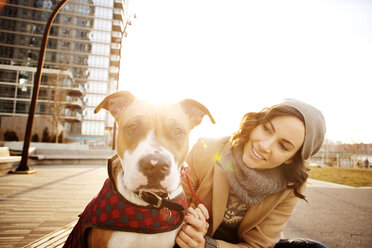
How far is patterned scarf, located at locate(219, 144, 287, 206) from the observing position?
220cm

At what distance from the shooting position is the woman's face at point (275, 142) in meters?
2.11

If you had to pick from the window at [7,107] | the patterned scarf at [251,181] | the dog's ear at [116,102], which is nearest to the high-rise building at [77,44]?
the window at [7,107]

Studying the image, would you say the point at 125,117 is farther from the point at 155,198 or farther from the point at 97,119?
the point at 97,119

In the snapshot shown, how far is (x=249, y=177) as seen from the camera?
2215mm

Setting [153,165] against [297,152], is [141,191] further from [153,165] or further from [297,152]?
[297,152]

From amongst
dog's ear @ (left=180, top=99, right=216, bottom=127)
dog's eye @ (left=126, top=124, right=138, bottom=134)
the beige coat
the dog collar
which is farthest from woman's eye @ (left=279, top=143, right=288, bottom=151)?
dog's eye @ (left=126, top=124, right=138, bottom=134)

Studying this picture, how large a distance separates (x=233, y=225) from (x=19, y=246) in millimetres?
2629

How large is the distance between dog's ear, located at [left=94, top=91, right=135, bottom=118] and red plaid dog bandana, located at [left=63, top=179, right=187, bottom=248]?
2.81ft

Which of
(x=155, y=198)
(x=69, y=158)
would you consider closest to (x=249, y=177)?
(x=155, y=198)

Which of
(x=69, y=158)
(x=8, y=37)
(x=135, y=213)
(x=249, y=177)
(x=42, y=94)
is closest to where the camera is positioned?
(x=135, y=213)

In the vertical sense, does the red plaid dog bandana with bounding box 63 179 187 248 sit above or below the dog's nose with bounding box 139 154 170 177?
below

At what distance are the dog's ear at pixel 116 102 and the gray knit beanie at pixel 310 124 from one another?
1658mm

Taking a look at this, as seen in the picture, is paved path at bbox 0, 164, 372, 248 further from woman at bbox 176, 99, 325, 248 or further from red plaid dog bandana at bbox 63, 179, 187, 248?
woman at bbox 176, 99, 325, 248

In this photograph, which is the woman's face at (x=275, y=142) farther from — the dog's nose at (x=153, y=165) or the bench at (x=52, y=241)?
the bench at (x=52, y=241)
